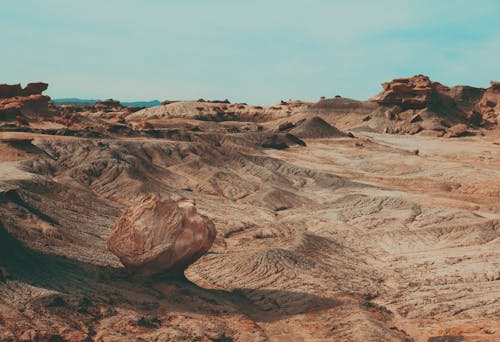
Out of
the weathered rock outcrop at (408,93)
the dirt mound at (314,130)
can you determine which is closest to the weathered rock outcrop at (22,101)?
the dirt mound at (314,130)

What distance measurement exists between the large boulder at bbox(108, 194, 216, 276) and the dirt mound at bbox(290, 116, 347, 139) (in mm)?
71655

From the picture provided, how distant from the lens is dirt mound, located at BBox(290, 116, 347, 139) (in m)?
99.1

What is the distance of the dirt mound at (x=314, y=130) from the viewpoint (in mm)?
99062

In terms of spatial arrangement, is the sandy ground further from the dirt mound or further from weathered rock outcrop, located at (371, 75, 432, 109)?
weathered rock outcrop, located at (371, 75, 432, 109)

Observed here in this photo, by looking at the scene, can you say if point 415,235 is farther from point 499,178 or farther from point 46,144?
point 46,144

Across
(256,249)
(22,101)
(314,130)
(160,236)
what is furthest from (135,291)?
(314,130)

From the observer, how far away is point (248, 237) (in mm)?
42781

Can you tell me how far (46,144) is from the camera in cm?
5997

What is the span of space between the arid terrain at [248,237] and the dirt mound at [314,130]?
29.9 ft

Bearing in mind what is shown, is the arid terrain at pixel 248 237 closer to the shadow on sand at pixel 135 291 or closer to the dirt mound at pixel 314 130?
the shadow on sand at pixel 135 291

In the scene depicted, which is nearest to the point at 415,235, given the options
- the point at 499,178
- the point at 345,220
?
the point at 345,220

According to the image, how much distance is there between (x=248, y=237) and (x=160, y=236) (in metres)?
16.0

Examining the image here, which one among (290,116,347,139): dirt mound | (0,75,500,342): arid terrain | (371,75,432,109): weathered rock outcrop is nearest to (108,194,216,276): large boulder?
(0,75,500,342): arid terrain

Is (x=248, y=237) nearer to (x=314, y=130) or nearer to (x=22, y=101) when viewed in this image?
(x=22, y=101)
